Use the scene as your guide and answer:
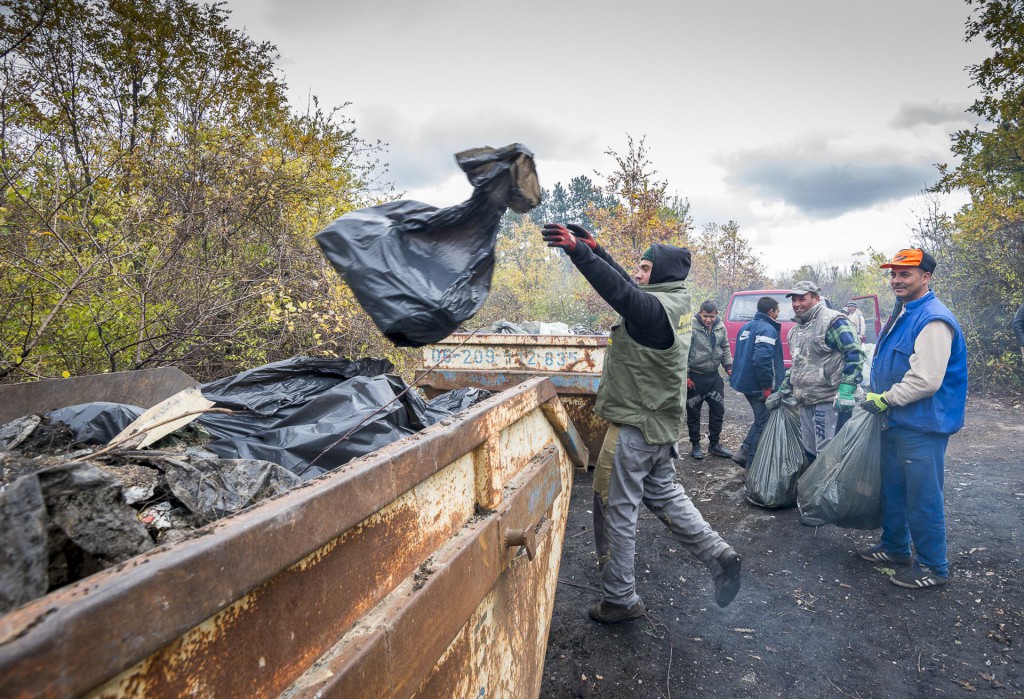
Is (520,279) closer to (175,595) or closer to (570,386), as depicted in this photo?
(570,386)

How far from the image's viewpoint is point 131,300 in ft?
15.1

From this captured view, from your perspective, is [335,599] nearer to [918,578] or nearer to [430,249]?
[430,249]

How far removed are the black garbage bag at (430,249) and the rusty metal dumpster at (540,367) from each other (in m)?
2.39

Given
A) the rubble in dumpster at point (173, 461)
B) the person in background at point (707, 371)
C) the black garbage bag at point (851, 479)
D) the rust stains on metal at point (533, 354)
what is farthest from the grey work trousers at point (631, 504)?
the person in background at point (707, 371)

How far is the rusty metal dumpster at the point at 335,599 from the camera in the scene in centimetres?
56

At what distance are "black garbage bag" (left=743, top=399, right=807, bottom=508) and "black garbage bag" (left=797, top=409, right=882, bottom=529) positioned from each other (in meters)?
0.50

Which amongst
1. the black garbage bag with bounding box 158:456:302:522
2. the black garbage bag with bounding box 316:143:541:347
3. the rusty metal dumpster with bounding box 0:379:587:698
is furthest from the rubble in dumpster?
the black garbage bag with bounding box 316:143:541:347

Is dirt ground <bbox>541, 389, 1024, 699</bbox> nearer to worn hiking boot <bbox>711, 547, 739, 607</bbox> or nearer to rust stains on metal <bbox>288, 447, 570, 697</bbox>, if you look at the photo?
worn hiking boot <bbox>711, 547, 739, 607</bbox>

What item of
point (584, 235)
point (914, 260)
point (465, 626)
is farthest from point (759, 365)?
point (465, 626)

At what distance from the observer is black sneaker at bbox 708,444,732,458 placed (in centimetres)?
566

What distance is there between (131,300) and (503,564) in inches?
179

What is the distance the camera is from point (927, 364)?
9.93 feet

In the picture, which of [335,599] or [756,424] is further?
[756,424]

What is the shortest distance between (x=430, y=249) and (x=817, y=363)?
381 cm
